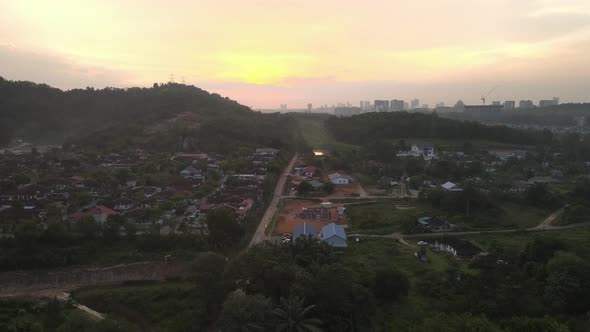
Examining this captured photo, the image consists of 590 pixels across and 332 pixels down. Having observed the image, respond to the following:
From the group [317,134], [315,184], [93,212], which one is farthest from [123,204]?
[317,134]

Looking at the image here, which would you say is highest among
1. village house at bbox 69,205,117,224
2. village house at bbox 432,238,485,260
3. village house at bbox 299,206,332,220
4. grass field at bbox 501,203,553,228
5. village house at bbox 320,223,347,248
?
village house at bbox 69,205,117,224

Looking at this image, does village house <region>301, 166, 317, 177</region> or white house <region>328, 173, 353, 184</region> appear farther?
village house <region>301, 166, 317, 177</region>

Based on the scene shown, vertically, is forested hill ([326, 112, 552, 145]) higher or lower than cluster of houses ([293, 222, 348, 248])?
higher

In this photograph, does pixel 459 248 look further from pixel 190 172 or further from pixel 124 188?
pixel 190 172

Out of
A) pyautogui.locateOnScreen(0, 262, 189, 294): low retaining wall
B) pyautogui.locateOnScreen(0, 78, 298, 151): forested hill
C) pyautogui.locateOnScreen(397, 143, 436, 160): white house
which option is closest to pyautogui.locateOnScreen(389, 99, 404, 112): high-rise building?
pyautogui.locateOnScreen(0, 78, 298, 151): forested hill

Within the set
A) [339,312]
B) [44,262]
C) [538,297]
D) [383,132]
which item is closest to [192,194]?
[44,262]

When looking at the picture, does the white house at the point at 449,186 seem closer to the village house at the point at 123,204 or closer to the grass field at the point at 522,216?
the grass field at the point at 522,216

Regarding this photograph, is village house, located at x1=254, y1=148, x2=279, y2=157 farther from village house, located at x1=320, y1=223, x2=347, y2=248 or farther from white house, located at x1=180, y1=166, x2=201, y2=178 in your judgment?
village house, located at x1=320, y1=223, x2=347, y2=248

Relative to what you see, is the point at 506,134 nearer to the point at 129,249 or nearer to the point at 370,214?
the point at 370,214
